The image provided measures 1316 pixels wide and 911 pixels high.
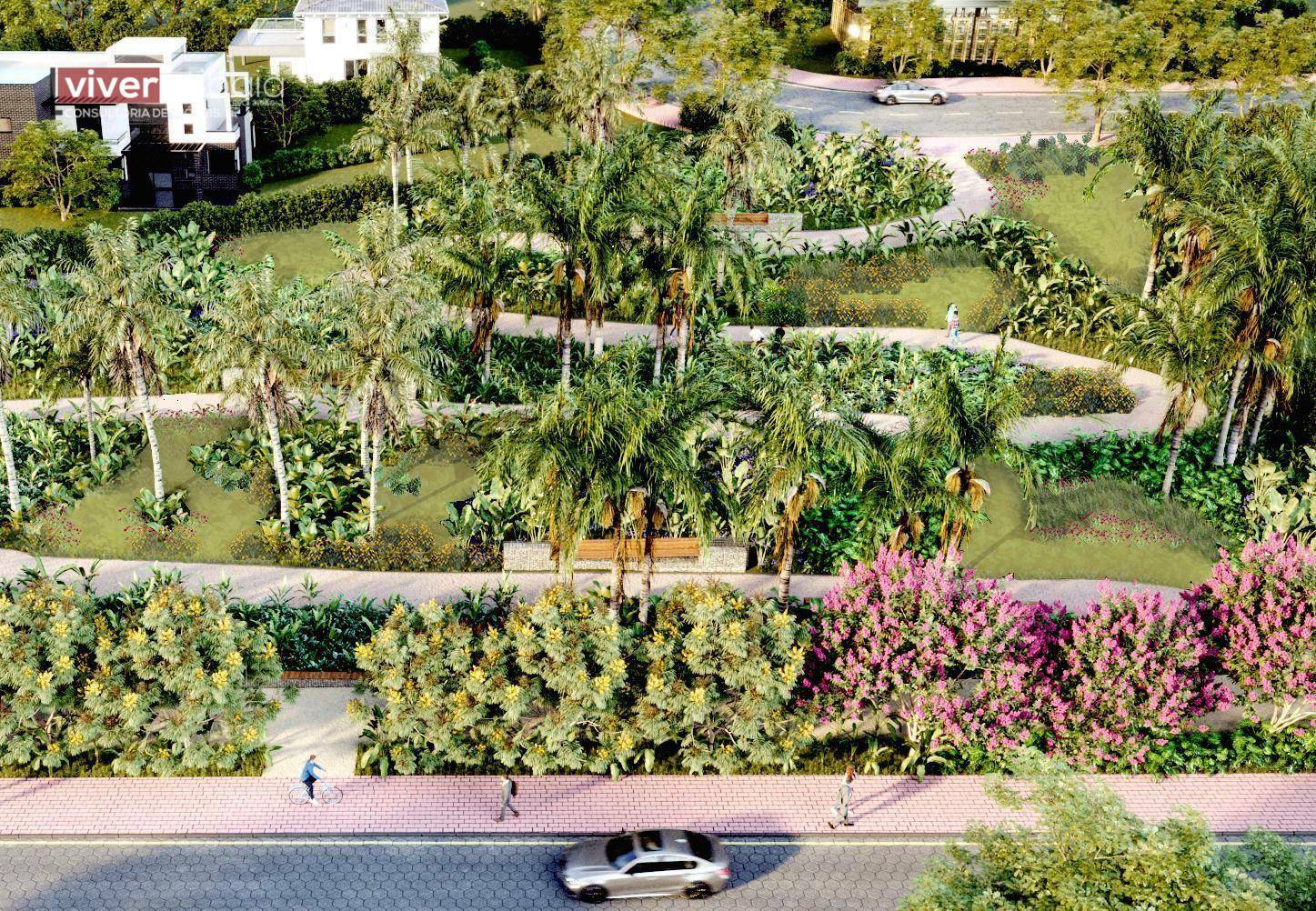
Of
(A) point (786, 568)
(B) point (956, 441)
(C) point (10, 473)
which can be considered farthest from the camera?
(C) point (10, 473)

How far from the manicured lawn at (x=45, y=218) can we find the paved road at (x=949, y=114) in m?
29.7

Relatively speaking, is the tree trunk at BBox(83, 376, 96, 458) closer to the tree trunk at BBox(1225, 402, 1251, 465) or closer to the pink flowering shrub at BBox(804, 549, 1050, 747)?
the pink flowering shrub at BBox(804, 549, 1050, 747)

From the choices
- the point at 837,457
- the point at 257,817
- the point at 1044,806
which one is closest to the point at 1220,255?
the point at 837,457

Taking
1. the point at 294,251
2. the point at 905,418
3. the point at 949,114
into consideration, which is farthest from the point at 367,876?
the point at 949,114

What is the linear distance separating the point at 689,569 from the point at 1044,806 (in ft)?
53.2

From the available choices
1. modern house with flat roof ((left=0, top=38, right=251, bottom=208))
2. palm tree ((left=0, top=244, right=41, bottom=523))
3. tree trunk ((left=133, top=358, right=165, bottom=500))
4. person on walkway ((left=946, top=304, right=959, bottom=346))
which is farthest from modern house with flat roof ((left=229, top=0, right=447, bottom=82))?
tree trunk ((left=133, top=358, right=165, bottom=500))

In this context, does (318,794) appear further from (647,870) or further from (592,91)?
(592,91)

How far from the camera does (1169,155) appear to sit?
48906 mm

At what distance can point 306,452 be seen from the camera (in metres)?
42.2

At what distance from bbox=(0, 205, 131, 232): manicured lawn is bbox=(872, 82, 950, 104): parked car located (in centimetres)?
3478

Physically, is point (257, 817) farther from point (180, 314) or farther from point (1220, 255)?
point (1220, 255)

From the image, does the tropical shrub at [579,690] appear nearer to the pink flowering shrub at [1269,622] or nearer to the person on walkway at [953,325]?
the pink flowering shrub at [1269,622]

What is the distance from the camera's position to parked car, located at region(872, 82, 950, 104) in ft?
230

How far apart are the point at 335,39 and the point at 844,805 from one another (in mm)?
50413
